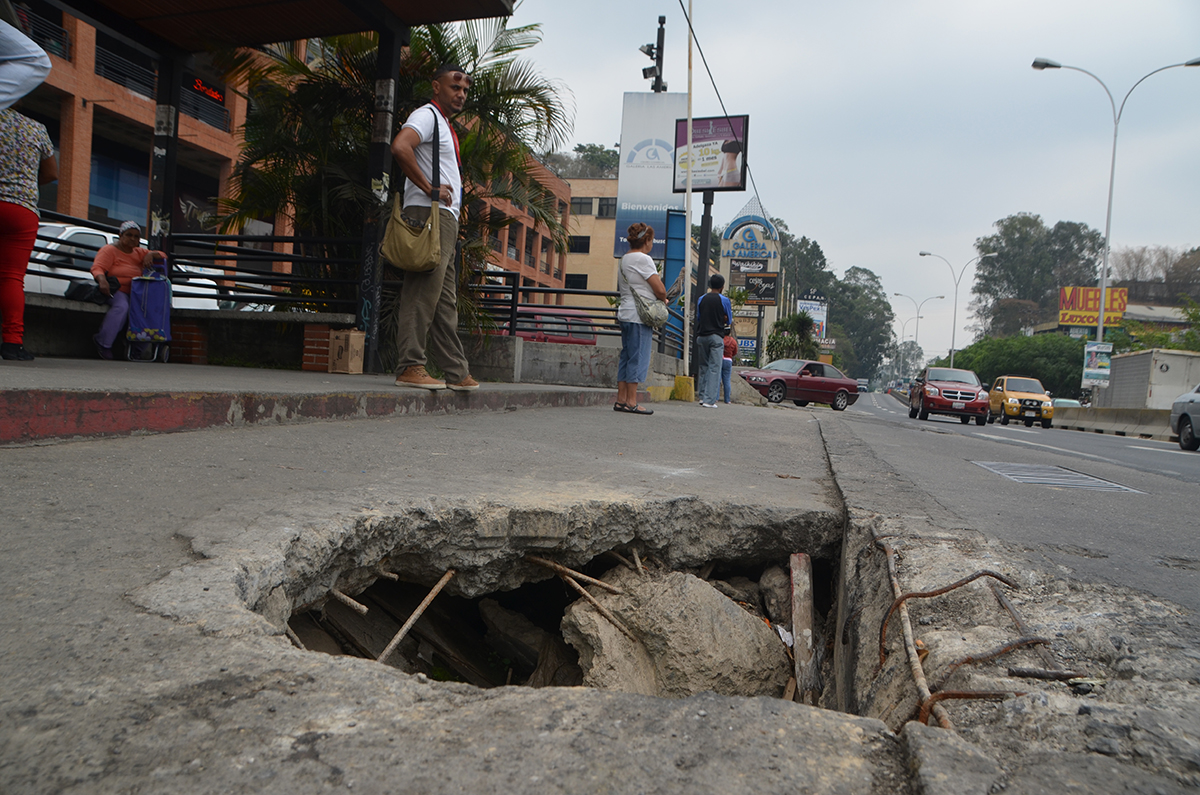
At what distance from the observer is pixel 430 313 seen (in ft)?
15.8

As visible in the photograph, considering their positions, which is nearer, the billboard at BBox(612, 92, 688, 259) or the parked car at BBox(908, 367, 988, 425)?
the parked car at BBox(908, 367, 988, 425)

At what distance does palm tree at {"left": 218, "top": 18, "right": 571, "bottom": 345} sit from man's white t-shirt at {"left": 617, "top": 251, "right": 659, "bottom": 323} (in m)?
2.64

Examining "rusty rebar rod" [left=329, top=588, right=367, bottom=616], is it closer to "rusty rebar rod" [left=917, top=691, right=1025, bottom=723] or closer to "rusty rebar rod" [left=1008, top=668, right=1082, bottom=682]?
"rusty rebar rod" [left=917, top=691, right=1025, bottom=723]

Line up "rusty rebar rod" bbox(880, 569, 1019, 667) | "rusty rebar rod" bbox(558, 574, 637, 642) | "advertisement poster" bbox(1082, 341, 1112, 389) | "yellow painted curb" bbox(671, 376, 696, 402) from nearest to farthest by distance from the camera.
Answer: "rusty rebar rod" bbox(880, 569, 1019, 667)
"rusty rebar rod" bbox(558, 574, 637, 642)
"yellow painted curb" bbox(671, 376, 696, 402)
"advertisement poster" bbox(1082, 341, 1112, 389)

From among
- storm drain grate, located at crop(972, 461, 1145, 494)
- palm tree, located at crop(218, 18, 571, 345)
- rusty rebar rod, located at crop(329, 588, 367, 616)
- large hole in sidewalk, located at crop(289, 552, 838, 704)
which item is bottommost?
large hole in sidewalk, located at crop(289, 552, 838, 704)

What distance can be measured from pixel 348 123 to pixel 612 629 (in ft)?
25.6

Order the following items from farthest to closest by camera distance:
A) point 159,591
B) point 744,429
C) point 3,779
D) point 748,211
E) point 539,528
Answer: point 748,211
point 744,429
point 539,528
point 159,591
point 3,779

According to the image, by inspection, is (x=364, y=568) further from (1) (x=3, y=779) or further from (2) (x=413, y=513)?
(1) (x=3, y=779)

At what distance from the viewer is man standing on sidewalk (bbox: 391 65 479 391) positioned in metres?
4.55

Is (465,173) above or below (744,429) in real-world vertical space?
above

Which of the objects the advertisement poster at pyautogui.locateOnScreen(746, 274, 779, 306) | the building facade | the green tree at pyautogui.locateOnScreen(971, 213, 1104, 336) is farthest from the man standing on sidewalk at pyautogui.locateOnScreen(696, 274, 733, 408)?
the green tree at pyautogui.locateOnScreen(971, 213, 1104, 336)

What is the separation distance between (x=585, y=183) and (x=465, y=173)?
41.6 meters

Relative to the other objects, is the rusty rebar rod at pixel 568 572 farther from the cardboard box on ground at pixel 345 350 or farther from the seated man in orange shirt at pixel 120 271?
the seated man in orange shirt at pixel 120 271

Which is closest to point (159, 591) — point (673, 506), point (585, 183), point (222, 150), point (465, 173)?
point (673, 506)
